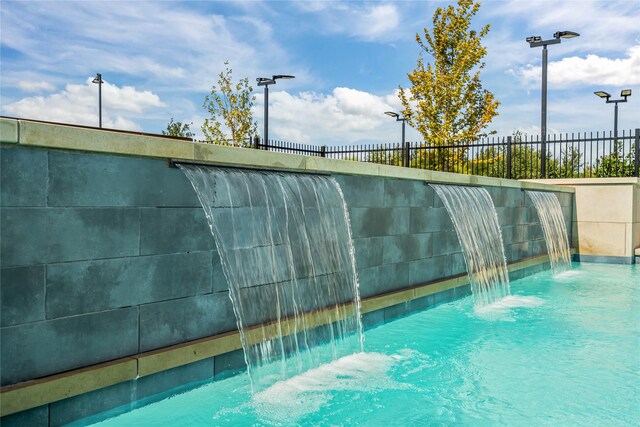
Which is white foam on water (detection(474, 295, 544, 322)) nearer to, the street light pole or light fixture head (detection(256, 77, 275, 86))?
the street light pole

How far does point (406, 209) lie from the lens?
26.2 ft

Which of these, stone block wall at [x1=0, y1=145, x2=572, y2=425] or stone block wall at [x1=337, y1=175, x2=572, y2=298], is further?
stone block wall at [x1=337, y1=175, x2=572, y2=298]

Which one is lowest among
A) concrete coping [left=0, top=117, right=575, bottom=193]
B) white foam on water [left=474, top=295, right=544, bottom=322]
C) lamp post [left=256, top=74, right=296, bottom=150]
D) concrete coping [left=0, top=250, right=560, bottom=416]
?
white foam on water [left=474, top=295, right=544, bottom=322]

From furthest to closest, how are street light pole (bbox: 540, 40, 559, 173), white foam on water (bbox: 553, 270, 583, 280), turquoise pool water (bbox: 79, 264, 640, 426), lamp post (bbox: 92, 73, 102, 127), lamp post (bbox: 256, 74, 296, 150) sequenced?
lamp post (bbox: 92, 73, 102, 127), lamp post (bbox: 256, 74, 296, 150), street light pole (bbox: 540, 40, 559, 173), white foam on water (bbox: 553, 270, 583, 280), turquoise pool water (bbox: 79, 264, 640, 426)

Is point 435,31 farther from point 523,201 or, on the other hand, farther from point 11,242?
point 11,242

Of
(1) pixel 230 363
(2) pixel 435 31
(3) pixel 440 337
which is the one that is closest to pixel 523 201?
(3) pixel 440 337

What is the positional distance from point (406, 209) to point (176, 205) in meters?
4.16

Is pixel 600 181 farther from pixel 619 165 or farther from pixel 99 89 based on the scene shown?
pixel 99 89

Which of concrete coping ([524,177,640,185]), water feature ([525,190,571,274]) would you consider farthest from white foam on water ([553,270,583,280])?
concrete coping ([524,177,640,185])

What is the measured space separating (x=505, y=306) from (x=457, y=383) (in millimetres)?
4101

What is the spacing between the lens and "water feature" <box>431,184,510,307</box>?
9.26 m

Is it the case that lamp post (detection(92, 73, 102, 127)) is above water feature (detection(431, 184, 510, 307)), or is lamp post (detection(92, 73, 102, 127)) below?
above

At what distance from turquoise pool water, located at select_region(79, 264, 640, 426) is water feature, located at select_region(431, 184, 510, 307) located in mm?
1642

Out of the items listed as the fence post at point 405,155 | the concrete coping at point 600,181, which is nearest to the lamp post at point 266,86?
the fence post at point 405,155
